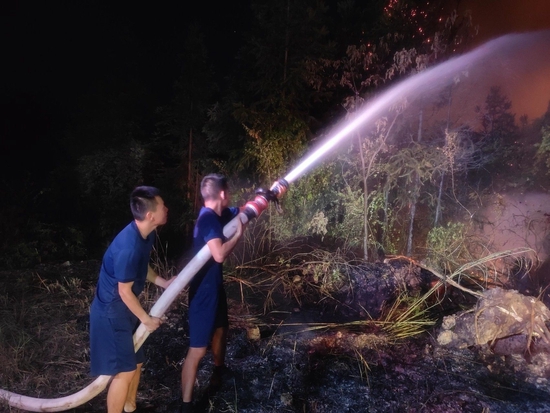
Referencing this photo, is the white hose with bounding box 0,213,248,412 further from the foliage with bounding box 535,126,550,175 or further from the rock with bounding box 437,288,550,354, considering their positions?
the foliage with bounding box 535,126,550,175

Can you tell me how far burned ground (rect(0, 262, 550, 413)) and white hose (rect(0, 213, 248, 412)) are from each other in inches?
5.4

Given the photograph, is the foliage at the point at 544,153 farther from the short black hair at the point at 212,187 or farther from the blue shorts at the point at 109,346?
the blue shorts at the point at 109,346

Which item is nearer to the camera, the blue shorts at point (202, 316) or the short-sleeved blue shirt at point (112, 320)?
the short-sleeved blue shirt at point (112, 320)

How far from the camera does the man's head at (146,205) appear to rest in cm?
255

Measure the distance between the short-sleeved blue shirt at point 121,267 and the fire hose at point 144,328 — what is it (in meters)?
A: 0.22

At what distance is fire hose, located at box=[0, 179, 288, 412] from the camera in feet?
9.00

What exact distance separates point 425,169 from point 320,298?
10.4 feet

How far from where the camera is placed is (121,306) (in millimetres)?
2600

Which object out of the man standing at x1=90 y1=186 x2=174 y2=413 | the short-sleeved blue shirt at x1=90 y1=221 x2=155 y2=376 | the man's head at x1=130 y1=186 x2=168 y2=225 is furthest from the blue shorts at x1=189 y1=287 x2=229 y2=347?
the man's head at x1=130 y1=186 x2=168 y2=225

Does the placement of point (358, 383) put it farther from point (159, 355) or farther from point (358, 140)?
point (358, 140)

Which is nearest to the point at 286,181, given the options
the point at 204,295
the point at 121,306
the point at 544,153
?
the point at 204,295

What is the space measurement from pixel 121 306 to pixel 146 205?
0.72 meters

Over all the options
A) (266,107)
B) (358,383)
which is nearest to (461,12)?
(266,107)

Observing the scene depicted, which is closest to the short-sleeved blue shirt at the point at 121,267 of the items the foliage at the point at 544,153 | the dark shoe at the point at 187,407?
the dark shoe at the point at 187,407
